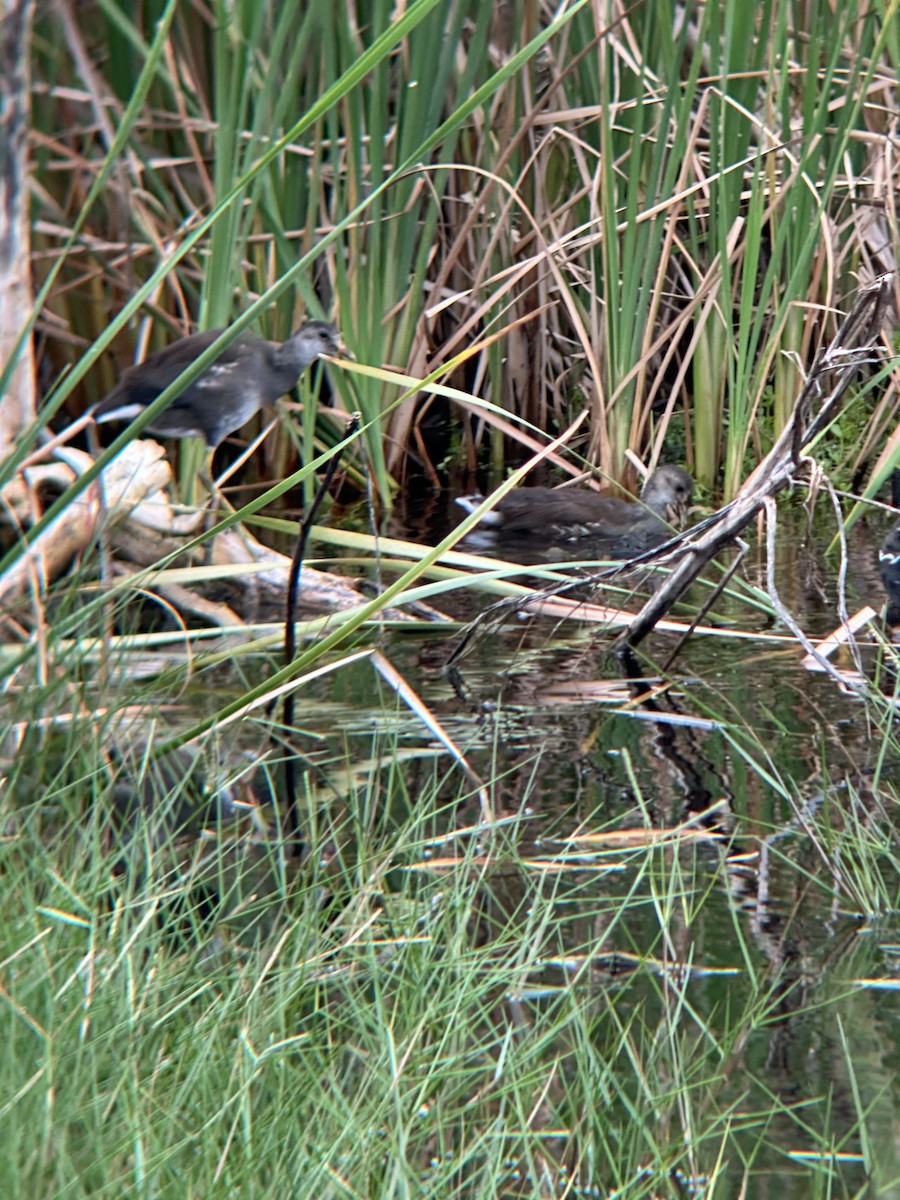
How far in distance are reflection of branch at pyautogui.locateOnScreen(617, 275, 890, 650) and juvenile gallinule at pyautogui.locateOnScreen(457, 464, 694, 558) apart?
1.36 metres

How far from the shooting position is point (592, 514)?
512 cm

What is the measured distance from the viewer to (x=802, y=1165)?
180cm

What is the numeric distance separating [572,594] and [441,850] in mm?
1755

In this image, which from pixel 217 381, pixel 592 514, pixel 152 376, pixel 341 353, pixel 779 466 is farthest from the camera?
pixel 341 353

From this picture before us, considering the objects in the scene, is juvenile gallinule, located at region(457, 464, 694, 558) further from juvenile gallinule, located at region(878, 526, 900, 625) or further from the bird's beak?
juvenile gallinule, located at region(878, 526, 900, 625)

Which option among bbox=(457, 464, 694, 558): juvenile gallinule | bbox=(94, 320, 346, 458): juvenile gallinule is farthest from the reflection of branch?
bbox=(94, 320, 346, 458): juvenile gallinule

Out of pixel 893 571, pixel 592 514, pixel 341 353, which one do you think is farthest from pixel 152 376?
pixel 893 571

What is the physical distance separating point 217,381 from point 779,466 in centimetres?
233

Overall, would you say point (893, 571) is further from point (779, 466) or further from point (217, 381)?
point (217, 381)

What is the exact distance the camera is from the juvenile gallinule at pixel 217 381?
4730mm

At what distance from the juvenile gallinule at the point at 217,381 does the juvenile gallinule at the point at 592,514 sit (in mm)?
698

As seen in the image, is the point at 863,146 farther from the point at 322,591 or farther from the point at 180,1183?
the point at 180,1183

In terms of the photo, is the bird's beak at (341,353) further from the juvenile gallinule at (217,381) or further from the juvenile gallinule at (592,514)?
the juvenile gallinule at (592,514)

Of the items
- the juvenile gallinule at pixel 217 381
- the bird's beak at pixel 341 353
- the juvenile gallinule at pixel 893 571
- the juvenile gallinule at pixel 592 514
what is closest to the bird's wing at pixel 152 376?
the juvenile gallinule at pixel 217 381
